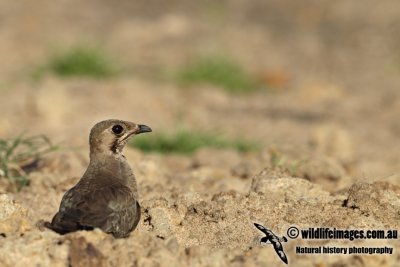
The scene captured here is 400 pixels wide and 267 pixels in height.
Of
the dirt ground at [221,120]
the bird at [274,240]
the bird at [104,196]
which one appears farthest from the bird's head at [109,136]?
the bird at [274,240]

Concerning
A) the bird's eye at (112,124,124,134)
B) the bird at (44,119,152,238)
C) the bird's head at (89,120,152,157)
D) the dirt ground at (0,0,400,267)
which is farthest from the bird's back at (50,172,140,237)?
the bird's eye at (112,124,124,134)

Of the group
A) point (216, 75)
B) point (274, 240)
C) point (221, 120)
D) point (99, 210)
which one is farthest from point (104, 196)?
point (216, 75)

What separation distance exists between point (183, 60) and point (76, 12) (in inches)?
152

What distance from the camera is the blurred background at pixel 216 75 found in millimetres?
10125

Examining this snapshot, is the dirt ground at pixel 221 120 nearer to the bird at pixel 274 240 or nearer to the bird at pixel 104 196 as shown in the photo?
the bird at pixel 274 240

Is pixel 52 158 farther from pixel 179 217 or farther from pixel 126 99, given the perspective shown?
pixel 126 99

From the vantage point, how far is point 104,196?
4957 mm

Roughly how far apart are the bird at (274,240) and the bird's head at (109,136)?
48.1 inches

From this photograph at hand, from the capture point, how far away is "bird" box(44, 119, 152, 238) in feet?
15.7

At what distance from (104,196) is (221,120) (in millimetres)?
6952

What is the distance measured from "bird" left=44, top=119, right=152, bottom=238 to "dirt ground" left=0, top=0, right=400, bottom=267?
7.5 inches

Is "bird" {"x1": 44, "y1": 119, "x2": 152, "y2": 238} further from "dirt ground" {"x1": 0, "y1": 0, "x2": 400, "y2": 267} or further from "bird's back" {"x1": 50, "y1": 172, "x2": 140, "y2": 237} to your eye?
"dirt ground" {"x1": 0, "y1": 0, "x2": 400, "y2": 267}

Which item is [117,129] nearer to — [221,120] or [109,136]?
[109,136]

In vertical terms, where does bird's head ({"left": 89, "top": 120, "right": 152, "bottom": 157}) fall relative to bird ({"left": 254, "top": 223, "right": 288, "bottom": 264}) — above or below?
above
